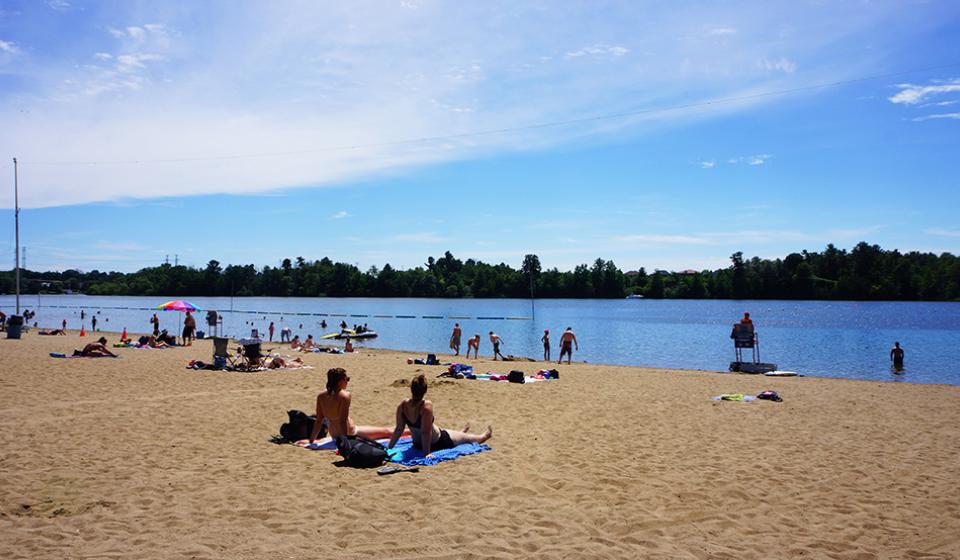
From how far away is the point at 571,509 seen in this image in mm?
5504

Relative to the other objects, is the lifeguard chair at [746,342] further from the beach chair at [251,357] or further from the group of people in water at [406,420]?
the group of people in water at [406,420]

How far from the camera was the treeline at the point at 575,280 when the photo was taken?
112m

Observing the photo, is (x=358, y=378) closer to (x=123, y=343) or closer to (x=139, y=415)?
(x=139, y=415)

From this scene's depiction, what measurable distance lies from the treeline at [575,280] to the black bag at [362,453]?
8712cm

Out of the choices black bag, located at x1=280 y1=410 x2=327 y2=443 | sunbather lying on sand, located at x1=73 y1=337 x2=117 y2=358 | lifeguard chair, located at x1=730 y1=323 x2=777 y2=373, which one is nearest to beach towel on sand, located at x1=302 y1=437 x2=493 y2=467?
black bag, located at x1=280 y1=410 x2=327 y2=443

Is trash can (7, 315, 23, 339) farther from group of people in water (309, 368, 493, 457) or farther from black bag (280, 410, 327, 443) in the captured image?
group of people in water (309, 368, 493, 457)

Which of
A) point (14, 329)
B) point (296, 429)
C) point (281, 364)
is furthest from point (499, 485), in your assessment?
point (14, 329)

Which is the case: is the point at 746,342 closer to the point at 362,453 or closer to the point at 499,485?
the point at 499,485

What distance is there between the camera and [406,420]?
7.56 m

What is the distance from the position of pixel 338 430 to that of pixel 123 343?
2060cm

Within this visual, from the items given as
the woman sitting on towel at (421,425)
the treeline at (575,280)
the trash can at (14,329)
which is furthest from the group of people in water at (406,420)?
the treeline at (575,280)

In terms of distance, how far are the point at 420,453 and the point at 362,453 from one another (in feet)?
2.42

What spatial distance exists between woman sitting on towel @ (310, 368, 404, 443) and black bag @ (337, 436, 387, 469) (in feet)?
1.06

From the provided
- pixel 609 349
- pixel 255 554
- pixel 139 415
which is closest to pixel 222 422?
pixel 139 415
